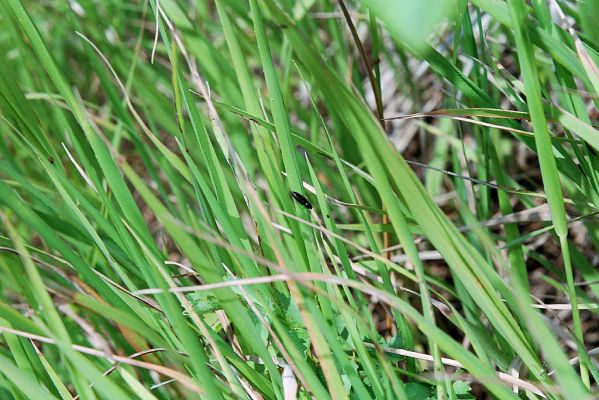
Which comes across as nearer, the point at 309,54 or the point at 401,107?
the point at 309,54

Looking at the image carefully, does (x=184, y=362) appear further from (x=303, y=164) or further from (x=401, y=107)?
(x=401, y=107)

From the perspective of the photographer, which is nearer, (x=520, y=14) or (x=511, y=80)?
(x=520, y=14)

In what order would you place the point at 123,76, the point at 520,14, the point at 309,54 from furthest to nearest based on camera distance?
the point at 123,76 < the point at 520,14 < the point at 309,54

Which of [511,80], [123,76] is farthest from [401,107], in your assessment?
[511,80]

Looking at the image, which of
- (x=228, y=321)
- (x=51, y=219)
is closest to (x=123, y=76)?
(x=51, y=219)

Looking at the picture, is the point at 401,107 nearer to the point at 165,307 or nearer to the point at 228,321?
the point at 228,321

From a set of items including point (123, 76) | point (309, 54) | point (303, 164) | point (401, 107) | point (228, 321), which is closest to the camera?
point (309, 54)

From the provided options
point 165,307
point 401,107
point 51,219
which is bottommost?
point 51,219

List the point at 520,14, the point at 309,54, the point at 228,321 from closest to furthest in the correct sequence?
the point at 309,54 → the point at 520,14 → the point at 228,321

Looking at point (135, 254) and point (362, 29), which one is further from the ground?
point (362, 29)
